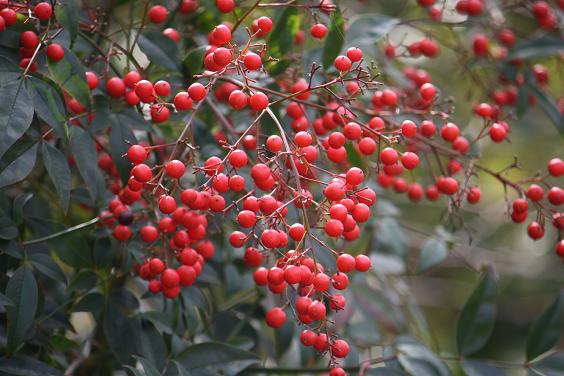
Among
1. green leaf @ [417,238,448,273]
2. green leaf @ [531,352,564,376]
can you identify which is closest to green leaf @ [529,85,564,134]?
green leaf @ [417,238,448,273]

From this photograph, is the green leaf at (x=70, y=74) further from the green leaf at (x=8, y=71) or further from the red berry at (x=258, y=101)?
the red berry at (x=258, y=101)

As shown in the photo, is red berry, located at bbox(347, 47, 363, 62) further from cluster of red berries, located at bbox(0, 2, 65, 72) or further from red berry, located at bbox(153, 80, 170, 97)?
cluster of red berries, located at bbox(0, 2, 65, 72)

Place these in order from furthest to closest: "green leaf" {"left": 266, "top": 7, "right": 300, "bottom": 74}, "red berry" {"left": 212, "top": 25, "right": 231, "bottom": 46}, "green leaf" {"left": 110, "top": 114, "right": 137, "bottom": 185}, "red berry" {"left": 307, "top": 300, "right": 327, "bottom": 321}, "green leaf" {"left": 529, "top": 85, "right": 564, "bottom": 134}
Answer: "green leaf" {"left": 529, "top": 85, "right": 564, "bottom": 134} < "green leaf" {"left": 266, "top": 7, "right": 300, "bottom": 74} < "green leaf" {"left": 110, "top": 114, "right": 137, "bottom": 185} < "red berry" {"left": 212, "top": 25, "right": 231, "bottom": 46} < "red berry" {"left": 307, "top": 300, "right": 327, "bottom": 321}

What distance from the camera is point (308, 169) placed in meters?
1.09

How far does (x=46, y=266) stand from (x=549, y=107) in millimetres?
1334


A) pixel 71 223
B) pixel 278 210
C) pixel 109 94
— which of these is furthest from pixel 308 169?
pixel 71 223

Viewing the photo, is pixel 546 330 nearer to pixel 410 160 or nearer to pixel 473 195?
pixel 473 195

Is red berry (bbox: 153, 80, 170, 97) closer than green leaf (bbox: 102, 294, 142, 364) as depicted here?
Yes

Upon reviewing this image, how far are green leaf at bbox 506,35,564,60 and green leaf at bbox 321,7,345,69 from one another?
62 cm

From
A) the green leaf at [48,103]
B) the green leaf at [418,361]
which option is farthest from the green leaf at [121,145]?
the green leaf at [418,361]

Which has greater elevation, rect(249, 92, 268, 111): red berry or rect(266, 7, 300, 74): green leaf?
rect(249, 92, 268, 111): red berry

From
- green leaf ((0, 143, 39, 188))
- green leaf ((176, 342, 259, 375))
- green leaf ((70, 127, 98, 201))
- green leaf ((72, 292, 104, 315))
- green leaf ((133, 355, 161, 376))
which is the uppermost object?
green leaf ((0, 143, 39, 188))

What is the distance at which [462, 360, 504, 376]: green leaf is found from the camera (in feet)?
4.70

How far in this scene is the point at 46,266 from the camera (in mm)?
1197
